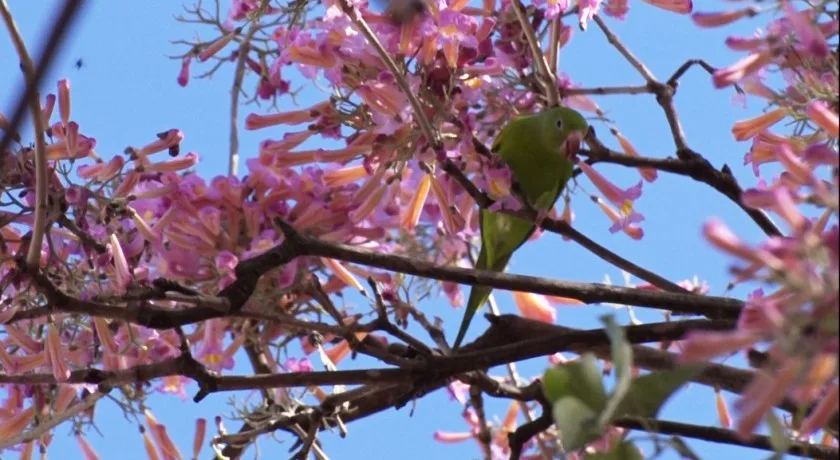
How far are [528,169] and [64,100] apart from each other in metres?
0.88

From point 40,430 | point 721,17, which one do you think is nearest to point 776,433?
point 721,17

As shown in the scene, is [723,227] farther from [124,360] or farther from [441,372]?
[124,360]

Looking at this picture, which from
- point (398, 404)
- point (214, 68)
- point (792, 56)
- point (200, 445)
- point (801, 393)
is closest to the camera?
point (801, 393)

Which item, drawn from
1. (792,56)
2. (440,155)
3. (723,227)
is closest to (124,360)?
(440,155)

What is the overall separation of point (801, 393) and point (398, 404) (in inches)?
33.5

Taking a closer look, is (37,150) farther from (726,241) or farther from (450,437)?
(450,437)

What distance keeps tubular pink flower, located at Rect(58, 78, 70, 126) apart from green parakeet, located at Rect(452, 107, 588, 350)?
63 centimetres

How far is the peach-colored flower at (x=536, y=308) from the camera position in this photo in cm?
186

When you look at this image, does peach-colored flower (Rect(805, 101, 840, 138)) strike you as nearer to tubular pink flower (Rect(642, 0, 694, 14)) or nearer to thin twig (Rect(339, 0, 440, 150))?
thin twig (Rect(339, 0, 440, 150))

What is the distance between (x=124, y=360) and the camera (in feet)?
5.19

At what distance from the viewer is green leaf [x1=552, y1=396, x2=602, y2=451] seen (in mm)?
621

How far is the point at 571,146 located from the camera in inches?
62.2

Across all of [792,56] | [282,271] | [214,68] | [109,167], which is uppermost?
[214,68]

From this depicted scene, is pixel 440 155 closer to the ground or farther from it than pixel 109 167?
closer to the ground
